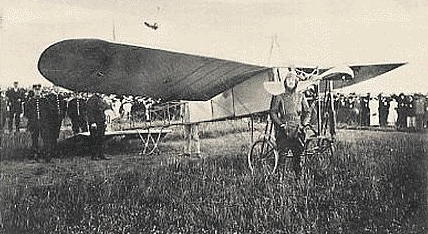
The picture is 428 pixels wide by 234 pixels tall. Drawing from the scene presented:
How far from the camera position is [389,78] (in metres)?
1.57

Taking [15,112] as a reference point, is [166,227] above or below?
below

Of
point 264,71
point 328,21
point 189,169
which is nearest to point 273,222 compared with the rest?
point 189,169

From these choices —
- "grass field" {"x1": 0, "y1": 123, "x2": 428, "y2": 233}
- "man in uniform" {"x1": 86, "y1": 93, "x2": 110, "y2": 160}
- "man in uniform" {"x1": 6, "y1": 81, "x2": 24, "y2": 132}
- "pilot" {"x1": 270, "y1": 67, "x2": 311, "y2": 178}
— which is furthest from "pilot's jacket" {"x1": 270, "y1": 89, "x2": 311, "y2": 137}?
"man in uniform" {"x1": 6, "y1": 81, "x2": 24, "y2": 132}

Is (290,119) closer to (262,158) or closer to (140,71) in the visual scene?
(262,158)

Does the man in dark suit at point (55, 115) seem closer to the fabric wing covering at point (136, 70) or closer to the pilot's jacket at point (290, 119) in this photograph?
the fabric wing covering at point (136, 70)

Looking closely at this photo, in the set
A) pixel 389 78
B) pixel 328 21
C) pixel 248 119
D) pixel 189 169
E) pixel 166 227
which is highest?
pixel 328 21

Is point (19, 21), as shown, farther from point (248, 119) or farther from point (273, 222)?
point (273, 222)

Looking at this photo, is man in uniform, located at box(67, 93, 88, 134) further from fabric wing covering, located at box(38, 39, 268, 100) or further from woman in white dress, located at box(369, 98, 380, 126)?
woman in white dress, located at box(369, 98, 380, 126)

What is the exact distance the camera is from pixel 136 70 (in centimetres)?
150

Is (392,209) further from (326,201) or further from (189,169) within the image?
(189,169)

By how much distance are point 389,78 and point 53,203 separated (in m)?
0.97

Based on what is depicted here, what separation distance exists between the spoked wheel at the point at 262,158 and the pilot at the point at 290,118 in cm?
3

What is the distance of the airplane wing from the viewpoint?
4.83ft

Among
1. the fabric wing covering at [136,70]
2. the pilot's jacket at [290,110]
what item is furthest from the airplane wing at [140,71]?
the pilot's jacket at [290,110]
